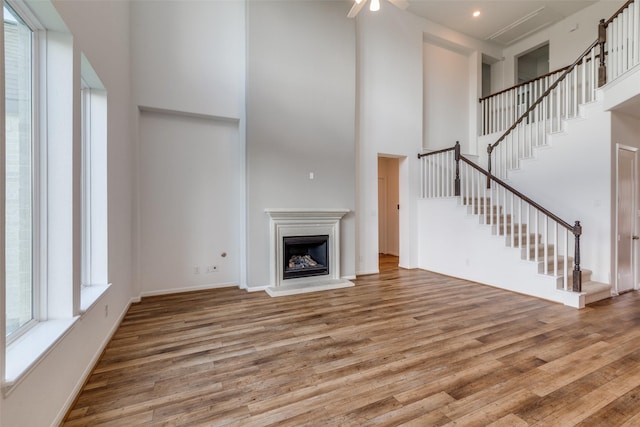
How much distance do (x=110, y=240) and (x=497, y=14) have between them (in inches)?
323

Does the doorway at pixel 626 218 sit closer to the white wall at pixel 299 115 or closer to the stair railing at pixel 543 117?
the stair railing at pixel 543 117

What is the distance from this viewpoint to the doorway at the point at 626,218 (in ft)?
13.7

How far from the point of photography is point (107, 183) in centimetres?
266

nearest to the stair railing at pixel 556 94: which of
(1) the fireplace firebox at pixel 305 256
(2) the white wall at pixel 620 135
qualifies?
(2) the white wall at pixel 620 135

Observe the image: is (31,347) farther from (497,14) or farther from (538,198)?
(497,14)

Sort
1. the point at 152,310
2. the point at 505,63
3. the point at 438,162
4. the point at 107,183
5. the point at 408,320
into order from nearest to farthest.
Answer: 1. the point at 107,183
2. the point at 408,320
3. the point at 152,310
4. the point at 438,162
5. the point at 505,63

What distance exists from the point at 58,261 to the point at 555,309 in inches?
198

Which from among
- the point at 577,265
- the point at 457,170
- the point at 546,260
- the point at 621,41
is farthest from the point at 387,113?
the point at 577,265

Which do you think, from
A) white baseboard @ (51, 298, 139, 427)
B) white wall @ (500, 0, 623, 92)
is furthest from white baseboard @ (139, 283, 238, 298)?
white wall @ (500, 0, 623, 92)

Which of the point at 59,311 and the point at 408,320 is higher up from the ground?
the point at 59,311

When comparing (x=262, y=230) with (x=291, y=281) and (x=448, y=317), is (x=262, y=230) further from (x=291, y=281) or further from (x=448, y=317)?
(x=448, y=317)

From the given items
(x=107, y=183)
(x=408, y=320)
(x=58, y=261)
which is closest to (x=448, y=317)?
(x=408, y=320)

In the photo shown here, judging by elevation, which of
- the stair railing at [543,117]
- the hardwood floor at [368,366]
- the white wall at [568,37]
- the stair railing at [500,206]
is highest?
the white wall at [568,37]

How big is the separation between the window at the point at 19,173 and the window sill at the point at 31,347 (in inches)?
3.0
